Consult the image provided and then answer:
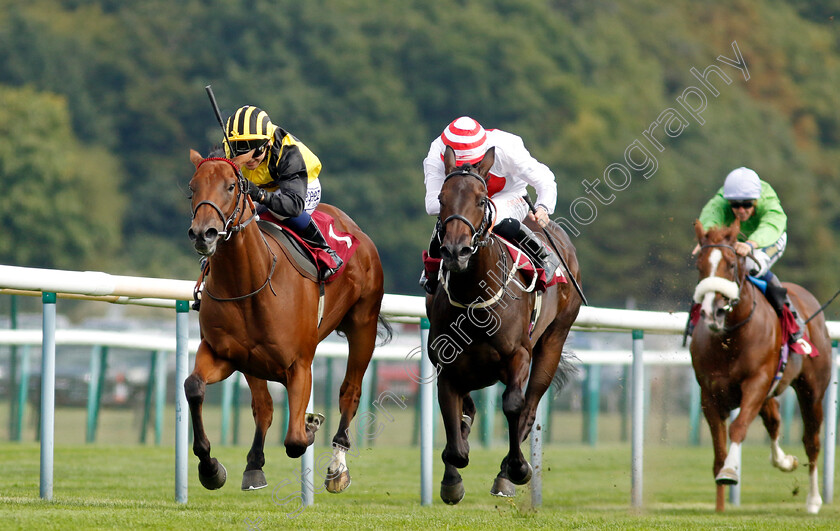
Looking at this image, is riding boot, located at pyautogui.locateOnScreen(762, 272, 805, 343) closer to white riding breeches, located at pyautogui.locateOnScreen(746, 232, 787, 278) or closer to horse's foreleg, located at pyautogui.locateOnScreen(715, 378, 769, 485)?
white riding breeches, located at pyautogui.locateOnScreen(746, 232, 787, 278)

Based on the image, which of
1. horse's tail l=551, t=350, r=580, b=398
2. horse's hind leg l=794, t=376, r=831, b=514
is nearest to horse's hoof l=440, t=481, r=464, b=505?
horse's tail l=551, t=350, r=580, b=398

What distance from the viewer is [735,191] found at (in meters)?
9.36

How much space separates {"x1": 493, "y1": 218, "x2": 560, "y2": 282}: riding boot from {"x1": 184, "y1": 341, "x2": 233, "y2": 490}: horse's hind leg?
1681 mm

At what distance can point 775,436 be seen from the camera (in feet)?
32.0

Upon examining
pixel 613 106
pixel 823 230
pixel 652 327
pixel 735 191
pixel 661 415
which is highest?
pixel 613 106

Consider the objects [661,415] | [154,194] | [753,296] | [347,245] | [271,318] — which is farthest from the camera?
[154,194]

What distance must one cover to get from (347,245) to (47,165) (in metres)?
35.4

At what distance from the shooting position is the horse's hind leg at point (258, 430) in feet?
22.9

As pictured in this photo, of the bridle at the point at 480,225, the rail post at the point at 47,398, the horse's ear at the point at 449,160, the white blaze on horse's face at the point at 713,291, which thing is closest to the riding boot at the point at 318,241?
the bridle at the point at 480,225

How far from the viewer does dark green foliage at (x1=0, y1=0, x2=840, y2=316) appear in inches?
1743

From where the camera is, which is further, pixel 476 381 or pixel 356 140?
pixel 356 140

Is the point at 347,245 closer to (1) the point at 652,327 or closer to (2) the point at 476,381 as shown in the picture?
(2) the point at 476,381

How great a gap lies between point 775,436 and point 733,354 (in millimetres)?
1234

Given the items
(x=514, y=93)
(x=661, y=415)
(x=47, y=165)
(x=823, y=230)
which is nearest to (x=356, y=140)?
(x=514, y=93)
